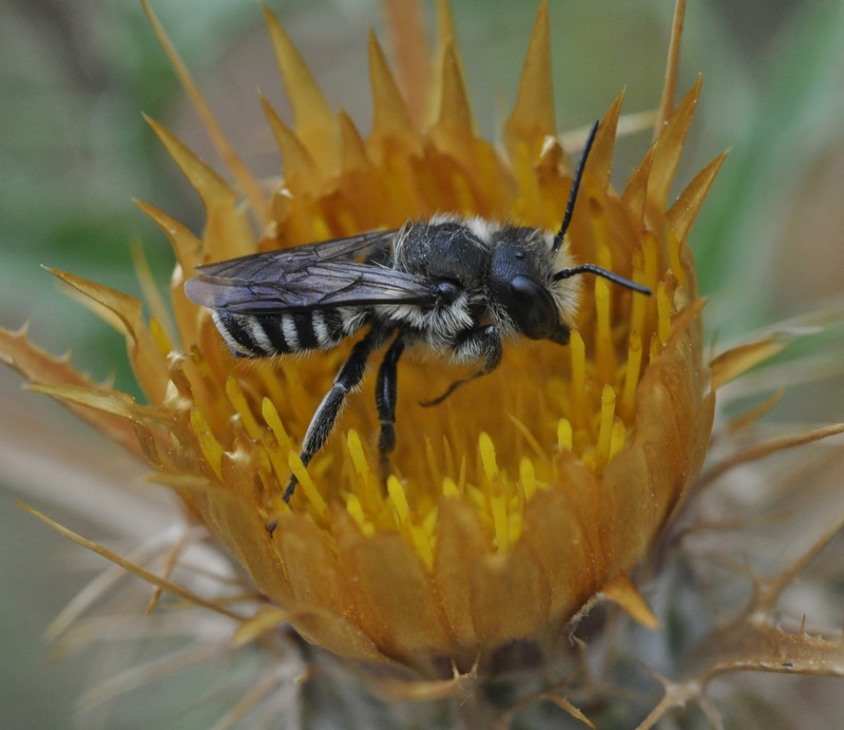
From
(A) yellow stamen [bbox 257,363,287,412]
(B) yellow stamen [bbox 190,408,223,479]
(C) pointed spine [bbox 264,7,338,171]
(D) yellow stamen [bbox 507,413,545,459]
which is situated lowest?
(D) yellow stamen [bbox 507,413,545,459]

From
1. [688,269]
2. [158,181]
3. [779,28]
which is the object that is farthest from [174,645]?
[779,28]

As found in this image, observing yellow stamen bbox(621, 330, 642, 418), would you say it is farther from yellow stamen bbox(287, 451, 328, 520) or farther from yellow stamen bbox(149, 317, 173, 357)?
yellow stamen bbox(149, 317, 173, 357)

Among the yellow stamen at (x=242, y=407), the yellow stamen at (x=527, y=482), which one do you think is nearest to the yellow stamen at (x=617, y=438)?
the yellow stamen at (x=527, y=482)

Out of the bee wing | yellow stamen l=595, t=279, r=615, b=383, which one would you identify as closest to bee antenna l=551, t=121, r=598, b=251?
yellow stamen l=595, t=279, r=615, b=383

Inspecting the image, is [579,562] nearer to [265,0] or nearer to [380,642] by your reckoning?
[380,642]

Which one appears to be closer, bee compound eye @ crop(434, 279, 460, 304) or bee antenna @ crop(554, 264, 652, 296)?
bee antenna @ crop(554, 264, 652, 296)

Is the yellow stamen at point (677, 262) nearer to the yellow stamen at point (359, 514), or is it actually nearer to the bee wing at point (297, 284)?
the bee wing at point (297, 284)
